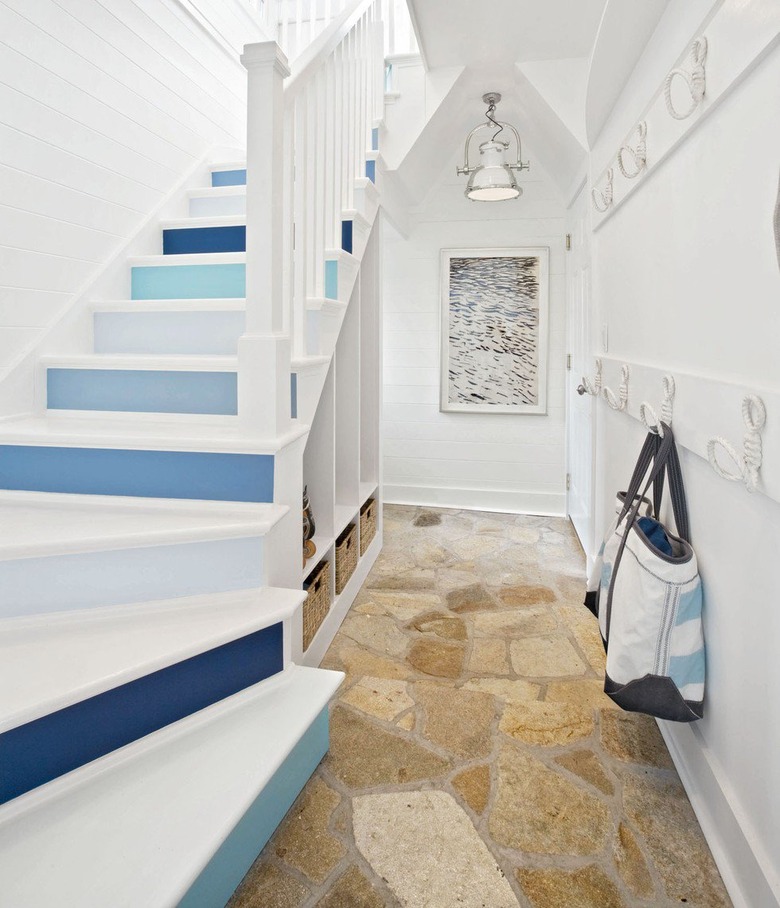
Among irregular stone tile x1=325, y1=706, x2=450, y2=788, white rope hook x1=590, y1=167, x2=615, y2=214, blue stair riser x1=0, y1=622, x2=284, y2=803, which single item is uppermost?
white rope hook x1=590, y1=167, x2=615, y2=214

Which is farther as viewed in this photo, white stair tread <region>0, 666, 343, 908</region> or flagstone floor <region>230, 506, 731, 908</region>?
flagstone floor <region>230, 506, 731, 908</region>

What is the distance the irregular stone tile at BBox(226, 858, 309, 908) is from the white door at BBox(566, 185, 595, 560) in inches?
80.4

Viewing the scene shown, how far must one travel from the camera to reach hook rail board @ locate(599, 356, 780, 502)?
37.4 inches

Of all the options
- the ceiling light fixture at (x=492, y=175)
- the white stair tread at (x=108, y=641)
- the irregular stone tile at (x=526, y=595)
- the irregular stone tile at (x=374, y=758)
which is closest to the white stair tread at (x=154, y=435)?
the white stair tread at (x=108, y=641)

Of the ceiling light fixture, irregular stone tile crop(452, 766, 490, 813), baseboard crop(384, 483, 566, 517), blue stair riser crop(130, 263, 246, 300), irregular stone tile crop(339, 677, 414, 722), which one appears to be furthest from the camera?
baseboard crop(384, 483, 566, 517)

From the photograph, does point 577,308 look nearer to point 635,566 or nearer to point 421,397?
point 421,397

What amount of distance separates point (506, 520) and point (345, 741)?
241 cm

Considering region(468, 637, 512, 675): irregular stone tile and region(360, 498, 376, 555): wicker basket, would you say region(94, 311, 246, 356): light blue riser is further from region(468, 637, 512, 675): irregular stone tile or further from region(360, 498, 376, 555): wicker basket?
region(468, 637, 512, 675): irregular stone tile

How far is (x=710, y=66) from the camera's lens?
1.20 metres

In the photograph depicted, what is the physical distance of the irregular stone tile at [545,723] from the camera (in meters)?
1.65

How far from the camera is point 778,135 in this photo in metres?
0.95

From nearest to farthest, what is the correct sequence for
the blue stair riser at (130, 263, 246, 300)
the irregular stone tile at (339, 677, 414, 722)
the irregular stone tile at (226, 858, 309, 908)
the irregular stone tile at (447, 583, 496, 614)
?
the irregular stone tile at (226, 858, 309, 908) → the irregular stone tile at (339, 677, 414, 722) → the blue stair riser at (130, 263, 246, 300) → the irregular stone tile at (447, 583, 496, 614)

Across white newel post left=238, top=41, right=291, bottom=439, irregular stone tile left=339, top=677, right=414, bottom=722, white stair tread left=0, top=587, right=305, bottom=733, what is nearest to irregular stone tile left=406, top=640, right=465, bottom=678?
irregular stone tile left=339, top=677, right=414, bottom=722

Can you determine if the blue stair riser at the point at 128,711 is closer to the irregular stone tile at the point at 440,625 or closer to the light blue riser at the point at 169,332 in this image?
the irregular stone tile at the point at 440,625
